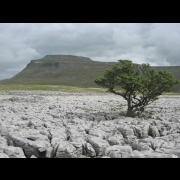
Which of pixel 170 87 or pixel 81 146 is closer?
pixel 81 146

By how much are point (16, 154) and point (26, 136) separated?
3.28m

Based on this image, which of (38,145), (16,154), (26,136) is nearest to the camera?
(16,154)

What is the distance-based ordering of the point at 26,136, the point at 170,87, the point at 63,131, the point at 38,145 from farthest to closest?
the point at 170,87 → the point at 63,131 → the point at 26,136 → the point at 38,145
